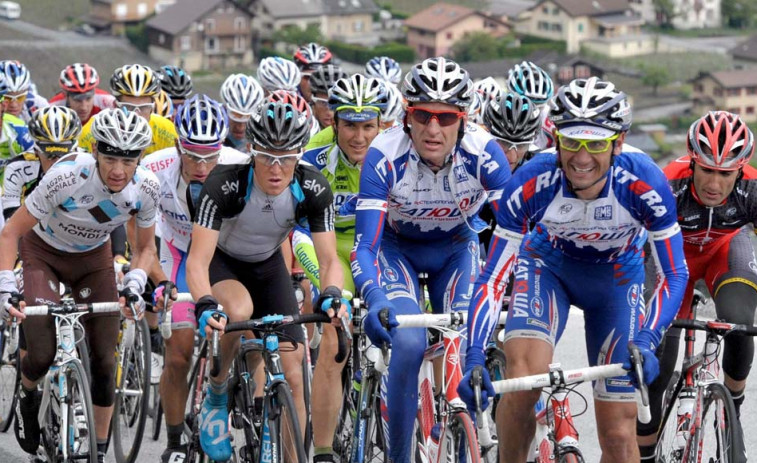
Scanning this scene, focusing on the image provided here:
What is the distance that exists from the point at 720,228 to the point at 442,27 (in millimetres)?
90665

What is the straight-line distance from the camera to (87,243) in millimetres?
8133

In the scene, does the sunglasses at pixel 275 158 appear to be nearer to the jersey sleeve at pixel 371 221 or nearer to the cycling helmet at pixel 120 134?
the jersey sleeve at pixel 371 221

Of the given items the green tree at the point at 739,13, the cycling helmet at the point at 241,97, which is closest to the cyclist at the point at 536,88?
the cycling helmet at the point at 241,97

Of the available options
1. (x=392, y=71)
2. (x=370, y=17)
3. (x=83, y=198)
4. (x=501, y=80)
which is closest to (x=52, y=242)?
(x=83, y=198)

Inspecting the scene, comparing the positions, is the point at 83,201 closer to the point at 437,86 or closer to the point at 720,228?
the point at 437,86

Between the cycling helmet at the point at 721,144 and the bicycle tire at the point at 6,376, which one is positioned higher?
the cycling helmet at the point at 721,144

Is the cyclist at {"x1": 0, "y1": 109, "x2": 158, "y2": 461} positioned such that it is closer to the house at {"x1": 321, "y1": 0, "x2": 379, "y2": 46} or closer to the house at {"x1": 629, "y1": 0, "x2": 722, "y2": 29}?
the house at {"x1": 321, "y1": 0, "x2": 379, "y2": 46}

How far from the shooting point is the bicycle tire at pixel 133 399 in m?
8.75

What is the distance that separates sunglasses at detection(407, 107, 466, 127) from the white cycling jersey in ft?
5.61

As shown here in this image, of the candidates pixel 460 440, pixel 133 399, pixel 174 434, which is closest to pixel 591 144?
pixel 460 440

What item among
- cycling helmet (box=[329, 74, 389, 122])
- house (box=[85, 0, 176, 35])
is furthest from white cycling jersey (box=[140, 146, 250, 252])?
house (box=[85, 0, 176, 35])

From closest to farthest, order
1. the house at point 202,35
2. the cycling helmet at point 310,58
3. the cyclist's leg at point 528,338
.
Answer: the cyclist's leg at point 528,338
the cycling helmet at point 310,58
the house at point 202,35

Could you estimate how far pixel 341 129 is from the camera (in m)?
8.58

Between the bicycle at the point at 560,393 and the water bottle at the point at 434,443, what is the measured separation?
0.61 m
